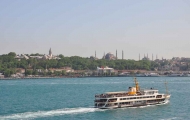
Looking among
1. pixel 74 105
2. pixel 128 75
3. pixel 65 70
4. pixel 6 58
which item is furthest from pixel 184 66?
pixel 74 105

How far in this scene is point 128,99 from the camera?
3678 centimetres

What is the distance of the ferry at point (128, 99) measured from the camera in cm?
3534

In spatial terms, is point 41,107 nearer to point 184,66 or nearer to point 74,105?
point 74,105

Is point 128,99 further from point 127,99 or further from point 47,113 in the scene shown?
point 47,113

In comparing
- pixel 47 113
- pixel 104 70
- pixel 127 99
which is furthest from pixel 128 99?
pixel 104 70

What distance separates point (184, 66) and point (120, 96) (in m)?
139

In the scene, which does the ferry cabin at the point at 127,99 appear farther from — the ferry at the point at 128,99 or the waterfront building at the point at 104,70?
the waterfront building at the point at 104,70

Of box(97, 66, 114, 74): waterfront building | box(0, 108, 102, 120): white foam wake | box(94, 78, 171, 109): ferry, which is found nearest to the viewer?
box(0, 108, 102, 120): white foam wake

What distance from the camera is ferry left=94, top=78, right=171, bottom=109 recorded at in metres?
35.3

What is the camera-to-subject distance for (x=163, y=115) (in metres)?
33.0

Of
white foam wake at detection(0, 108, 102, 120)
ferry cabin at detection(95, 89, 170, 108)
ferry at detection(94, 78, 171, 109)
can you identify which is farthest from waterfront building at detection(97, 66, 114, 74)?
white foam wake at detection(0, 108, 102, 120)

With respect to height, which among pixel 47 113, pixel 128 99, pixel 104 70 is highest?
pixel 104 70

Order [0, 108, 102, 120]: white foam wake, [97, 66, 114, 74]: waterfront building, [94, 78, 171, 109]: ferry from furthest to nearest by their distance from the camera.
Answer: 1. [97, 66, 114, 74]: waterfront building
2. [94, 78, 171, 109]: ferry
3. [0, 108, 102, 120]: white foam wake

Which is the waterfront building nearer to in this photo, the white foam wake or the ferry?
the ferry
